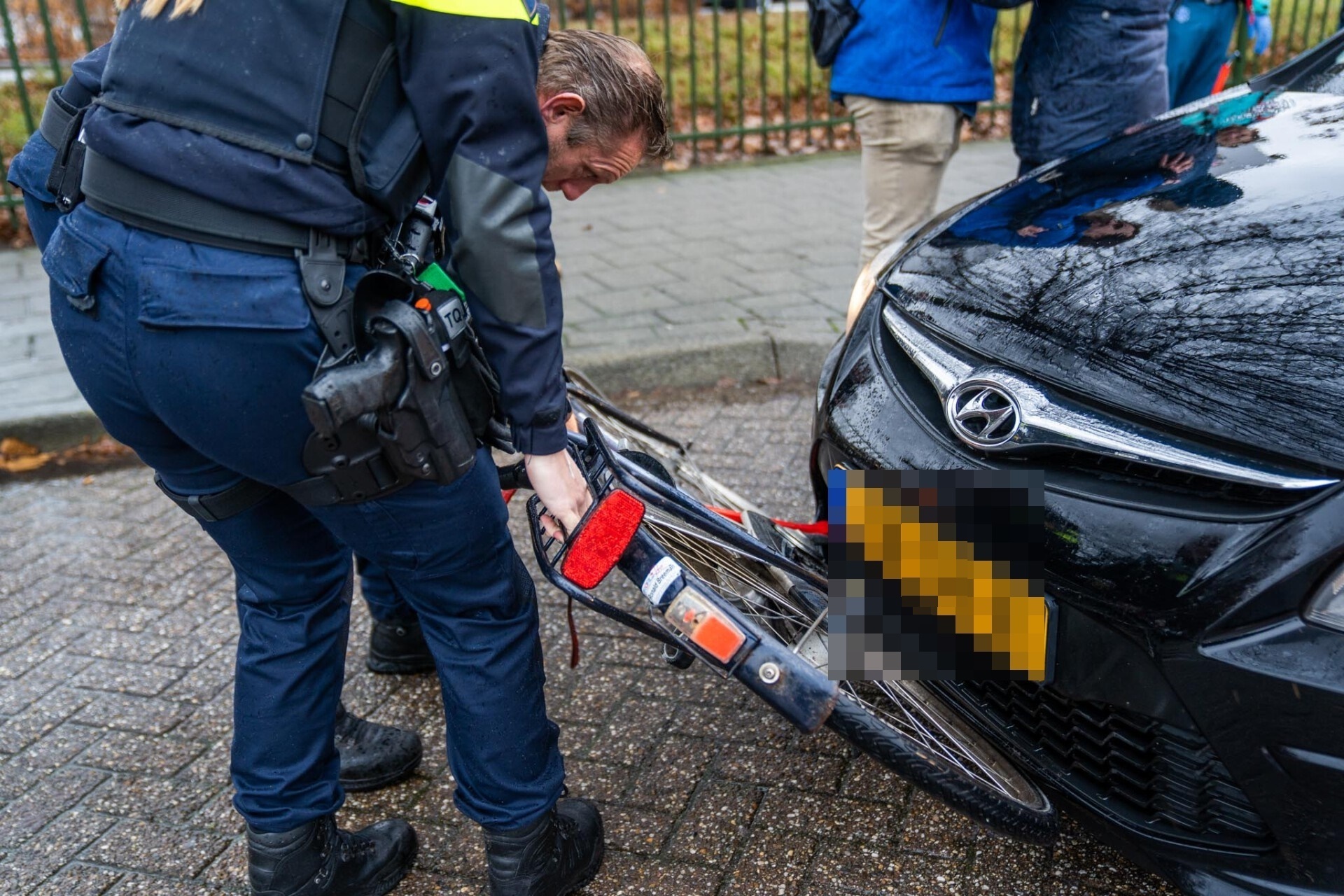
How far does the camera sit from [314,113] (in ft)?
5.07

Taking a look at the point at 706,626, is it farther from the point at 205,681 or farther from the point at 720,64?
the point at 720,64

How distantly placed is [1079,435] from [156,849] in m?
1.92

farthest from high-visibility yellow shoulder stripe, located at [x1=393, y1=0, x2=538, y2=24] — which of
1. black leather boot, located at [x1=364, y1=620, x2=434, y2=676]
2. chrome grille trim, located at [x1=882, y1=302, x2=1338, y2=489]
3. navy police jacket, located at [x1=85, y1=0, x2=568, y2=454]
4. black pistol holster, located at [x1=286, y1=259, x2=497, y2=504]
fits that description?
black leather boot, located at [x1=364, y1=620, x2=434, y2=676]

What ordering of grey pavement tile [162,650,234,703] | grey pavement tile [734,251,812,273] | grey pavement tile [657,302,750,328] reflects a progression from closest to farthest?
1. grey pavement tile [162,650,234,703]
2. grey pavement tile [657,302,750,328]
3. grey pavement tile [734,251,812,273]

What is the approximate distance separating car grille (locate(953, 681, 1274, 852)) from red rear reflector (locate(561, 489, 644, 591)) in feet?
2.15

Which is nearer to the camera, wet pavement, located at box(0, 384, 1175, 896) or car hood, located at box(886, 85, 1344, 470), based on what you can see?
car hood, located at box(886, 85, 1344, 470)

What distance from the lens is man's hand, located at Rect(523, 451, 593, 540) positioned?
180 centimetres

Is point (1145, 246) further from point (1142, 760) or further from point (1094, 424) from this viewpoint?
point (1142, 760)

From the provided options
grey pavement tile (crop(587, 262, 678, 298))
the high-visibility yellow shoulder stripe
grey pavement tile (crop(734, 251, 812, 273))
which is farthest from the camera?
grey pavement tile (crop(734, 251, 812, 273))

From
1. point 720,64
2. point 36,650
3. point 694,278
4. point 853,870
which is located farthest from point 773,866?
point 720,64

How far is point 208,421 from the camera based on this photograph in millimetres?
1671

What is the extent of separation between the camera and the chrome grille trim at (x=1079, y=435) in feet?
5.47

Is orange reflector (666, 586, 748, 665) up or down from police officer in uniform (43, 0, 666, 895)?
down

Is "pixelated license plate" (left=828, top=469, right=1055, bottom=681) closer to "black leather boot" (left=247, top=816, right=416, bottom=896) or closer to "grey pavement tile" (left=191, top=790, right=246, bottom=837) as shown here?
"black leather boot" (left=247, top=816, right=416, bottom=896)
